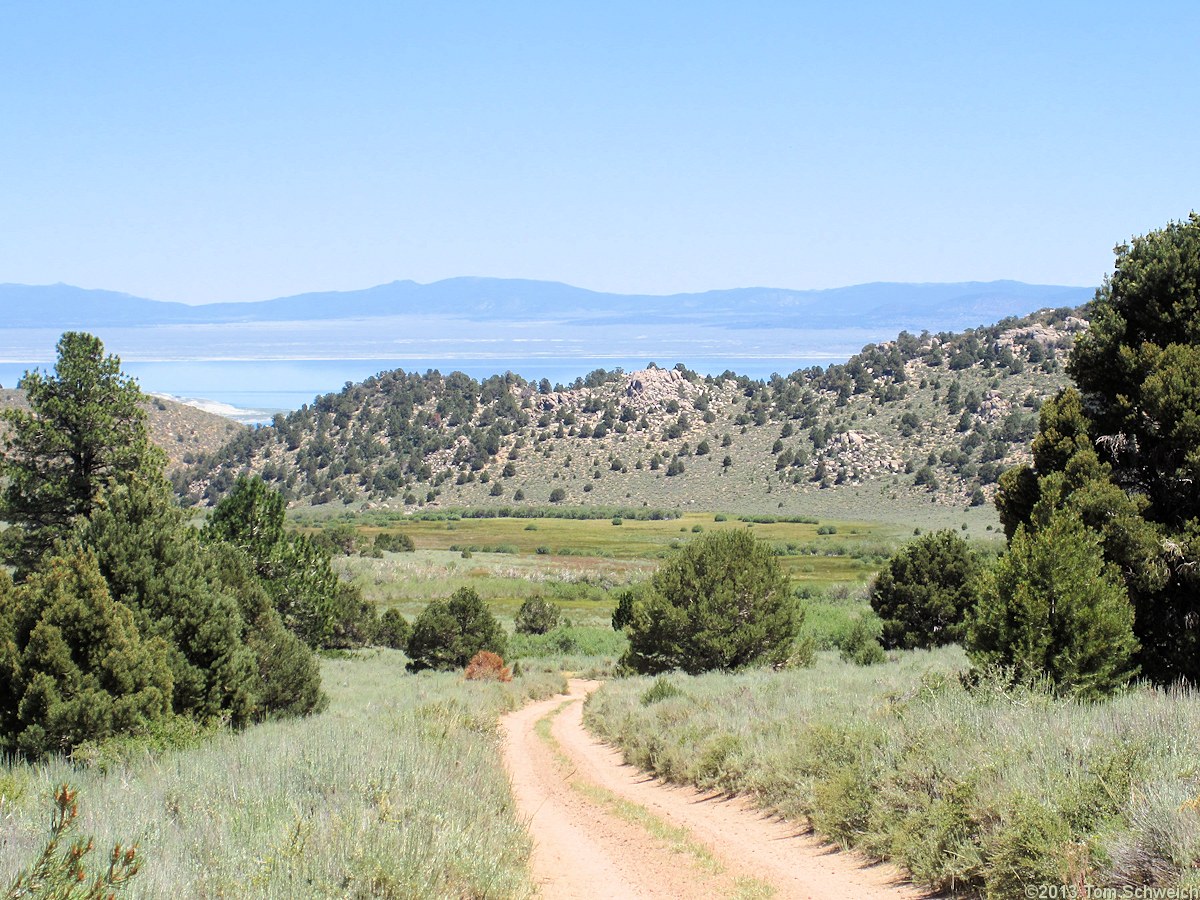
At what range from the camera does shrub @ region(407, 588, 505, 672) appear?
35.8 metres

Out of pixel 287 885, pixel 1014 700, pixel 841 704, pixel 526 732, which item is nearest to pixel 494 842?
pixel 287 885

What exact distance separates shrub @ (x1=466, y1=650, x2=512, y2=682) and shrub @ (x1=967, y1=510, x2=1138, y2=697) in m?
20.4

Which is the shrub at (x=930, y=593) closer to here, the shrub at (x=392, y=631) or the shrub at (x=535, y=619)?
the shrub at (x=535, y=619)

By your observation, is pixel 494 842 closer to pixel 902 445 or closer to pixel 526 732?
pixel 526 732

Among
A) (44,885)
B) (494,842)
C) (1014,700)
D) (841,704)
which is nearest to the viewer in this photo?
(44,885)

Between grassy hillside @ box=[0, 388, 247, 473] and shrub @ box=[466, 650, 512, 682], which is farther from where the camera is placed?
grassy hillside @ box=[0, 388, 247, 473]

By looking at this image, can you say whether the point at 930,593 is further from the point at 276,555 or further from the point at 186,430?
the point at 186,430

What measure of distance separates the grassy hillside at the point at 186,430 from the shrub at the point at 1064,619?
123m

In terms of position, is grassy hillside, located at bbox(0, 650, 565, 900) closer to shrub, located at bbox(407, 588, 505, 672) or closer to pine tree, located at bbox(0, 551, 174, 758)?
pine tree, located at bbox(0, 551, 174, 758)

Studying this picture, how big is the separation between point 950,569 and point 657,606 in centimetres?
1038

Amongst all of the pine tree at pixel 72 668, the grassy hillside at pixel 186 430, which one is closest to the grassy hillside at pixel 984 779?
the pine tree at pixel 72 668

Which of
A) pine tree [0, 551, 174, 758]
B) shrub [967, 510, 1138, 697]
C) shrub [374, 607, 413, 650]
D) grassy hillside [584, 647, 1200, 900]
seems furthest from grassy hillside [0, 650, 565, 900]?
shrub [374, 607, 413, 650]

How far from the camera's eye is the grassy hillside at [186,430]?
12681 centimetres

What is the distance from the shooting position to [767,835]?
1046 cm
